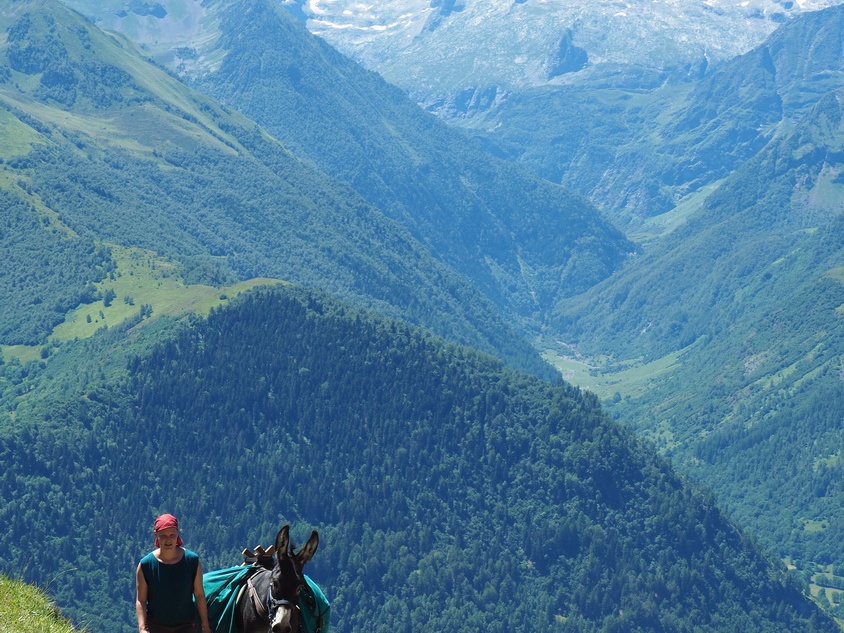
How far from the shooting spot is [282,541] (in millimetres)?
31281

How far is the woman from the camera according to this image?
3469cm

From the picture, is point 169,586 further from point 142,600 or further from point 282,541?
point 282,541

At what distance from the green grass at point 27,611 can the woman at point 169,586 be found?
4.76 meters

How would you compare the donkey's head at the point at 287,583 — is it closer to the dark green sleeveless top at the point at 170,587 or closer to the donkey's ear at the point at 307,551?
the donkey's ear at the point at 307,551

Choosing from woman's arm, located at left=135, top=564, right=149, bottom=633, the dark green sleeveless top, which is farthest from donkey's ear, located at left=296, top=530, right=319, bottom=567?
woman's arm, located at left=135, top=564, right=149, bottom=633

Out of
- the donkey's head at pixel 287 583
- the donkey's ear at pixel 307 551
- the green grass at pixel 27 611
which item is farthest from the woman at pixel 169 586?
the green grass at pixel 27 611

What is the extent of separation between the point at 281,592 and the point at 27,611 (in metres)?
Answer: 12.5

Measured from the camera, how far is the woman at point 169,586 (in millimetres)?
34688

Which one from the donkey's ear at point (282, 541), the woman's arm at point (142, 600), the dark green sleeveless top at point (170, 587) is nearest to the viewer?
the donkey's ear at point (282, 541)

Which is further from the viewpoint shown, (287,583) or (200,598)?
(200,598)

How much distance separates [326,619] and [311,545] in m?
4.29

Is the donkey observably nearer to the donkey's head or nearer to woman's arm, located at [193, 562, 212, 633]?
the donkey's head

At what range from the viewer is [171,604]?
1387 inches

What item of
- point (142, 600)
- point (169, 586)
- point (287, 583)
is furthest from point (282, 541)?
point (142, 600)
